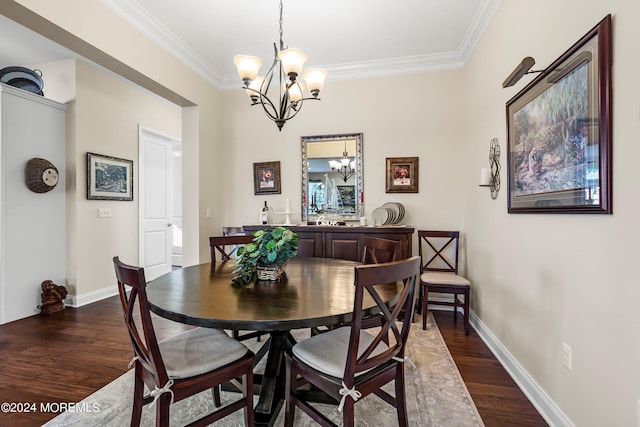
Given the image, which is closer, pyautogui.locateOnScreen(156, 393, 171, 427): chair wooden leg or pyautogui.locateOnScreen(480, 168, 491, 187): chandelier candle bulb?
pyautogui.locateOnScreen(156, 393, 171, 427): chair wooden leg

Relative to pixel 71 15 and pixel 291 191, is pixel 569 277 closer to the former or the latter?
pixel 291 191

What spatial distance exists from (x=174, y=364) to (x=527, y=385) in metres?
2.06

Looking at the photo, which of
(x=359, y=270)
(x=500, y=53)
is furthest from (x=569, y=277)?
(x=500, y=53)

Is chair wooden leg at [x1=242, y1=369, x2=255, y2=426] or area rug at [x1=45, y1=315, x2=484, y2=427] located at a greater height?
chair wooden leg at [x1=242, y1=369, x2=255, y2=426]

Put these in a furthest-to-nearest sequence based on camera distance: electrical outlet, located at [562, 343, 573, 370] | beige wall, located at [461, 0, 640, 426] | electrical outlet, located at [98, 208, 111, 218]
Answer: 1. electrical outlet, located at [98, 208, 111, 218]
2. electrical outlet, located at [562, 343, 573, 370]
3. beige wall, located at [461, 0, 640, 426]

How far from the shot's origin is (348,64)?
360 cm

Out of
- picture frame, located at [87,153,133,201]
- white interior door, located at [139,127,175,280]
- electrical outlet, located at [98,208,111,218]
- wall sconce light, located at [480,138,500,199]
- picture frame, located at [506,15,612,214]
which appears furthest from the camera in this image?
white interior door, located at [139,127,175,280]

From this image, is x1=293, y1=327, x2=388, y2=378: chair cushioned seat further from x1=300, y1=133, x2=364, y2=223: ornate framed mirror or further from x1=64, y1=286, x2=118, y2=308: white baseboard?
x1=64, y1=286, x2=118, y2=308: white baseboard

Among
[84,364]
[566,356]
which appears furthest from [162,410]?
[566,356]

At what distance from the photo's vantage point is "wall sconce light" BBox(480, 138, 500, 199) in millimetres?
2449

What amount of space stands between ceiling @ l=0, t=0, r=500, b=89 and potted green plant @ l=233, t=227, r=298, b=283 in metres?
2.08

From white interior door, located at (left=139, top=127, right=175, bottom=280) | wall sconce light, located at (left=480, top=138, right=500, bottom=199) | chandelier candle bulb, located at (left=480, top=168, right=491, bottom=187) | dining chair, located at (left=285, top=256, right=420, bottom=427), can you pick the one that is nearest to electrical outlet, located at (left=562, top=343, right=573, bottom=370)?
dining chair, located at (left=285, top=256, right=420, bottom=427)

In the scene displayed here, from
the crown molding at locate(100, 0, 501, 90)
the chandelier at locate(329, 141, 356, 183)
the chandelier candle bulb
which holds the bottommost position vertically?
the chandelier candle bulb

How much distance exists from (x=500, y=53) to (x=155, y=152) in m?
4.73
